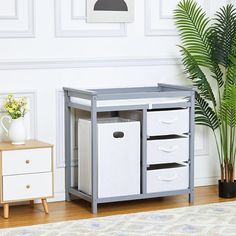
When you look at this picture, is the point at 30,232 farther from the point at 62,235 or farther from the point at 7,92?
the point at 7,92

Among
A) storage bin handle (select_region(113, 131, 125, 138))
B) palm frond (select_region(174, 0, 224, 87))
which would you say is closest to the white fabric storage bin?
storage bin handle (select_region(113, 131, 125, 138))

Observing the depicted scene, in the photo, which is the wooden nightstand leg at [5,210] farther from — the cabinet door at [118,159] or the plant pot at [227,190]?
the plant pot at [227,190]

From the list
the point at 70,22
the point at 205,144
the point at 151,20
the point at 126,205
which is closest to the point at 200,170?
the point at 205,144

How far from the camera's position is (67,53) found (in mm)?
4961

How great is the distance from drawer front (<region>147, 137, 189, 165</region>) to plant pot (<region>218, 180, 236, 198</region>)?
0.41 meters

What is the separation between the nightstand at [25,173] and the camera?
4.46 meters

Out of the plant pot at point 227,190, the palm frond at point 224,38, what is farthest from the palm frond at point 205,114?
the plant pot at point 227,190

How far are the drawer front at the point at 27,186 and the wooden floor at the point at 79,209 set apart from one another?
5.6 inches

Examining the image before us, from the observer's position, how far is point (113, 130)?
4.64m

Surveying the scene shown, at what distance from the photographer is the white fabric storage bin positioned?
4.64 metres

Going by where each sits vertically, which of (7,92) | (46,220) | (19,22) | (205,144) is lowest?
(46,220)

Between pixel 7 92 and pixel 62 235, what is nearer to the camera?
pixel 62 235

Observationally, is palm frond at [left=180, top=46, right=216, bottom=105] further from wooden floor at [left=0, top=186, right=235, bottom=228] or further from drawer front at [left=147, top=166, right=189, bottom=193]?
wooden floor at [left=0, top=186, right=235, bottom=228]

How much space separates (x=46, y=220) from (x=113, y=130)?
0.74 m
